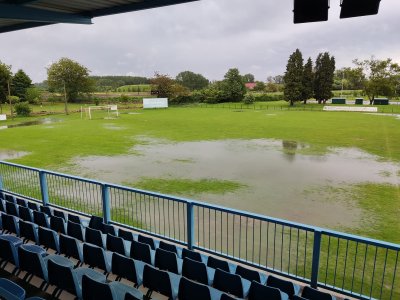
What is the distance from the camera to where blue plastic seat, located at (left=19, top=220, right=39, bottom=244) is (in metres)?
5.71

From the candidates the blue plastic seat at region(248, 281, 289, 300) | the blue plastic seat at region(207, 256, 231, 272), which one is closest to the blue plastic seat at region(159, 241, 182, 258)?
the blue plastic seat at region(207, 256, 231, 272)

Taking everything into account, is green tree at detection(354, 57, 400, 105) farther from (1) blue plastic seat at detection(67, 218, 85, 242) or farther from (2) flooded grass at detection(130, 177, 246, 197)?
(1) blue plastic seat at detection(67, 218, 85, 242)

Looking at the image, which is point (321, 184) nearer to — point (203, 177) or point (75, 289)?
point (203, 177)

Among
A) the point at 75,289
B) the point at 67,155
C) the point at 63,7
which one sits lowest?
the point at 67,155

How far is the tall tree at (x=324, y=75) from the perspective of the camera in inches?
2343

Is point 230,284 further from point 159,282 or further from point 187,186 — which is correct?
point 187,186

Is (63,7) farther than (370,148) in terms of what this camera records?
No

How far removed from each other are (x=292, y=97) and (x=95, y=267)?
193 feet

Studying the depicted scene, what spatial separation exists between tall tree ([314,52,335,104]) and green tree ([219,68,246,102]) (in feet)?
60.6

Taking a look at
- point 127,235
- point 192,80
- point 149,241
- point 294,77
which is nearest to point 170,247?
point 149,241

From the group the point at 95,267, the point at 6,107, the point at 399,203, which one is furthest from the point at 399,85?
the point at 6,107

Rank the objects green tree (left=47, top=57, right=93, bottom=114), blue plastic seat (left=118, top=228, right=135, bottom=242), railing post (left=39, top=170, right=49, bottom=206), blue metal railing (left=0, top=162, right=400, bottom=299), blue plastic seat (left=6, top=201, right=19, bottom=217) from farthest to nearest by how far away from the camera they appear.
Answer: green tree (left=47, top=57, right=93, bottom=114)
railing post (left=39, top=170, right=49, bottom=206)
blue plastic seat (left=6, top=201, right=19, bottom=217)
blue plastic seat (left=118, top=228, right=135, bottom=242)
blue metal railing (left=0, top=162, right=400, bottom=299)

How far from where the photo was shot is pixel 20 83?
2815 inches

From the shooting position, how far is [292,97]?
193 ft
